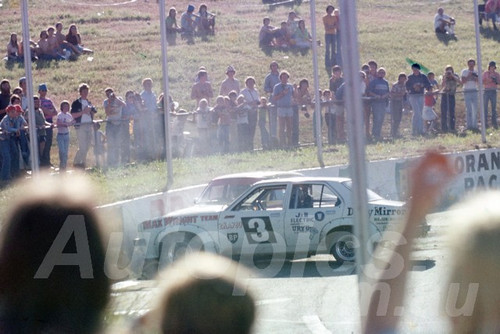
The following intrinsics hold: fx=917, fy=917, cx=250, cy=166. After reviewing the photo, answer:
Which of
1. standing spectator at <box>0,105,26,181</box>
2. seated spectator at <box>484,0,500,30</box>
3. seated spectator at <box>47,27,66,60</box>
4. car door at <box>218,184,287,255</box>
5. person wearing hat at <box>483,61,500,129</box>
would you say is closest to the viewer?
car door at <box>218,184,287,255</box>

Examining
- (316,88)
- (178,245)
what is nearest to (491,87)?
(316,88)

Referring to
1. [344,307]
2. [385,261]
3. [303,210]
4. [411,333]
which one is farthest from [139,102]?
[385,261]

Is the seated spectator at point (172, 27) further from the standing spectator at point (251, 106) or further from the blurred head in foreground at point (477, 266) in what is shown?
the blurred head in foreground at point (477, 266)

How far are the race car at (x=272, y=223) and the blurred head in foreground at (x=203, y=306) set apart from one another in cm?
1002

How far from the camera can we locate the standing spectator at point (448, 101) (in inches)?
758

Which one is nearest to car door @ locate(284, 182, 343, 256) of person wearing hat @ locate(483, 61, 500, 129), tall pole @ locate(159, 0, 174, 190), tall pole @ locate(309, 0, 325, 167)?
tall pole @ locate(159, 0, 174, 190)

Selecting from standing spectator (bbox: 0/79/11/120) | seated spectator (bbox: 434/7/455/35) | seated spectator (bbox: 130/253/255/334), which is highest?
seated spectator (bbox: 434/7/455/35)

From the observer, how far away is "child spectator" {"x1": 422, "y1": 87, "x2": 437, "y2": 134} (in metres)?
18.8

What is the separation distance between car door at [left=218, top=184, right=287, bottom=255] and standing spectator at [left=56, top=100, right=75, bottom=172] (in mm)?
2799

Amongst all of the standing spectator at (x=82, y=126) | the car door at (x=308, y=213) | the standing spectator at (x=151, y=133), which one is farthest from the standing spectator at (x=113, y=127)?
the car door at (x=308, y=213)

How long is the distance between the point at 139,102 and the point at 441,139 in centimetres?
641

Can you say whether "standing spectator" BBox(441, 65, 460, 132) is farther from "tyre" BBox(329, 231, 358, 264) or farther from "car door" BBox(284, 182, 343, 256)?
"tyre" BBox(329, 231, 358, 264)

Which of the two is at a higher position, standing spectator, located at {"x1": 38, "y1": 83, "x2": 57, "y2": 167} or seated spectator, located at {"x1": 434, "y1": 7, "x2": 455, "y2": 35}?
seated spectator, located at {"x1": 434, "y1": 7, "x2": 455, "y2": 35}

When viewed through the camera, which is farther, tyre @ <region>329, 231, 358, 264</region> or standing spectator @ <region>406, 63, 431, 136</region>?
standing spectator @ <region>406, 63, 431, 136</region>
